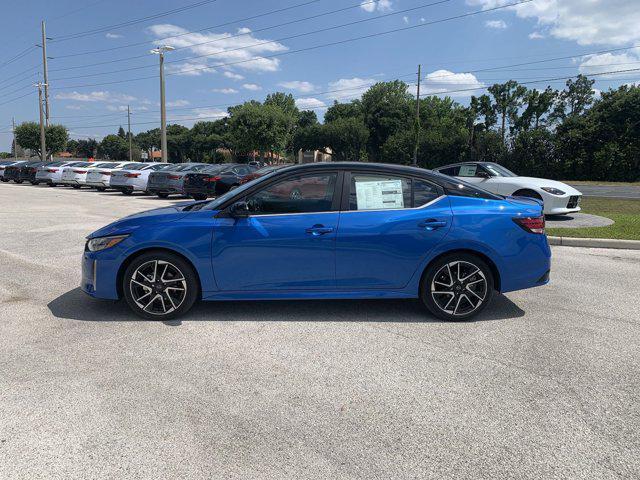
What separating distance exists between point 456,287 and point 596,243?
5644 millimetres

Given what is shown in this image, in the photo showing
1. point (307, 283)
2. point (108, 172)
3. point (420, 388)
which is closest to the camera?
point (420, 388)

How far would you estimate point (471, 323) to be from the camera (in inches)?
183

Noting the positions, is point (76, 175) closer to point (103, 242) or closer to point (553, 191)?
point (553, 191)

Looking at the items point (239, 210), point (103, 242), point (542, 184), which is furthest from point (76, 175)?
point (239, 210)

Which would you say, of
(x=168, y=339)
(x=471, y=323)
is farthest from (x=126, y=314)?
(x=471, y=323)

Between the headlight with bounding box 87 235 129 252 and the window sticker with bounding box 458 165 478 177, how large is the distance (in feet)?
33.8

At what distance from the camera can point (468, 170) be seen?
1285 centimetres

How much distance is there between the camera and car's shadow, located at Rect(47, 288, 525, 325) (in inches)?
185

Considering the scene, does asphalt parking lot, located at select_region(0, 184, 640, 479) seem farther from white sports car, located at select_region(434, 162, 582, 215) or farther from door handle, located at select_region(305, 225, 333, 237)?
white sports car, located at select_region(434, 162, 582, 215)

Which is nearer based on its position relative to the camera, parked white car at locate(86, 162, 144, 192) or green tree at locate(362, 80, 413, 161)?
parked white car at locate(86, 162, 144, 192)

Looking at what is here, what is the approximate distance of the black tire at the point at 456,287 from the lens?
4.59 metres

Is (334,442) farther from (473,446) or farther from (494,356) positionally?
(494,356)

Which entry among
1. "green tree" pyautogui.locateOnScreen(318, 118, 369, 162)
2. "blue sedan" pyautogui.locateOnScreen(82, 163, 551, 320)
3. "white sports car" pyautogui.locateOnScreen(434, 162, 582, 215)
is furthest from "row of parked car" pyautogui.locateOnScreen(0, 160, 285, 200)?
"green tree" pyautogui.locateOnScreen(318, 118, 369, 162)

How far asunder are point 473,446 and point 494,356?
53.2 inches
